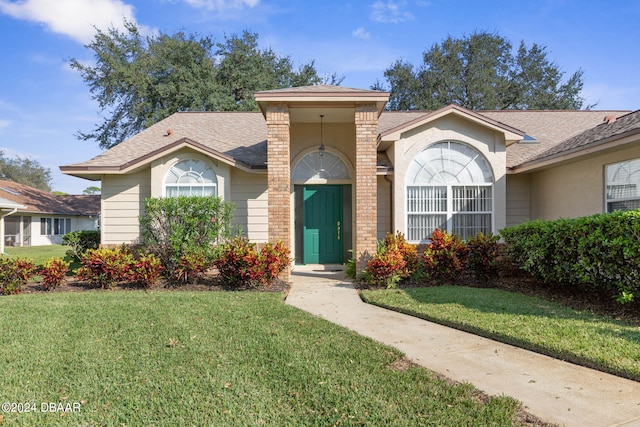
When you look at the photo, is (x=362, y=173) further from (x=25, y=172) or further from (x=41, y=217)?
(x=25, y=172)

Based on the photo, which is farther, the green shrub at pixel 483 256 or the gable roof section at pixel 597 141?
the green shrub at pixel 483 256

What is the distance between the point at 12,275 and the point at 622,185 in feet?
40.3

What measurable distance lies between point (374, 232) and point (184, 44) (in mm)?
20491

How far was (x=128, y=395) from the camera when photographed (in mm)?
3086

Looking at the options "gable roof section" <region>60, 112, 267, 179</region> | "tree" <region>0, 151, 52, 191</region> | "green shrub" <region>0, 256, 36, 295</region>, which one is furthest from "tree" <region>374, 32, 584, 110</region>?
"tree" <region>0, 151, 52, 191</region>

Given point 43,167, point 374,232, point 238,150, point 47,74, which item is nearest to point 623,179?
point 374,232

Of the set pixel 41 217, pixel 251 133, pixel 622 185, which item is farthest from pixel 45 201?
pixel 622 185

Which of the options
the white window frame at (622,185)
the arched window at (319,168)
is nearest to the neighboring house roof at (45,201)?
the arched window at (319,168)

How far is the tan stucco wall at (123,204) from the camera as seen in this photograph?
10156 mm

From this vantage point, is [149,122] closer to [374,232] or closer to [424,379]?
[374,232]

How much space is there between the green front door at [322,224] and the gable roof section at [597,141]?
4962mm

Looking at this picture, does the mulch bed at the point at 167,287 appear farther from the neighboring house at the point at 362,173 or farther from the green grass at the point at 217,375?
the green grass at the point at 217,375

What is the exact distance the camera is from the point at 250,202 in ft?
34.2

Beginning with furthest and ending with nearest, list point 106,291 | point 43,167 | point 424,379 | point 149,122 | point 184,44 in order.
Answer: point 43,167, point 184,44, point 149,122, point 106,291, point 424,379
